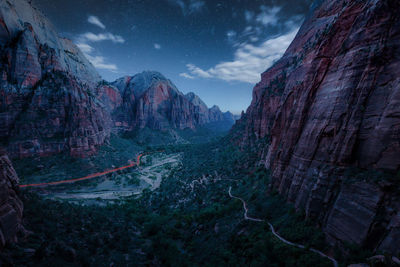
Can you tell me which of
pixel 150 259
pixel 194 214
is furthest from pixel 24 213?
pixel 194 214

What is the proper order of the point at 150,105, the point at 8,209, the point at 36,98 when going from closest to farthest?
the point at 8,209
the point at 36,98
the point at 150,105

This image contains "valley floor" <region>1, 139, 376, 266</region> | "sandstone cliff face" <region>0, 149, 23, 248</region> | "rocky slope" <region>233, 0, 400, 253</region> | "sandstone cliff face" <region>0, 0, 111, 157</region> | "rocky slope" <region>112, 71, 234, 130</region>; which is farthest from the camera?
"rocky slope" <region>112, 71, 234, 130</region>

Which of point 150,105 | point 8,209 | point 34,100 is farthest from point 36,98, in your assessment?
point 150,105

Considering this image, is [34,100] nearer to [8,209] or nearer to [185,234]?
[8,209]

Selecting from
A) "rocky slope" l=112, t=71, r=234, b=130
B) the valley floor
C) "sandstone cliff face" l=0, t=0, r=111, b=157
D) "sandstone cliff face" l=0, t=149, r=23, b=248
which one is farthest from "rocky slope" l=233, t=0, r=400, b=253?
"rocky slope" l=112, t=71, r=234, b=130

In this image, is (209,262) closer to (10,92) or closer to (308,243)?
(308,243)

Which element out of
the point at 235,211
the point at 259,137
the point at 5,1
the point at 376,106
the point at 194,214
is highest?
the point at 5,1

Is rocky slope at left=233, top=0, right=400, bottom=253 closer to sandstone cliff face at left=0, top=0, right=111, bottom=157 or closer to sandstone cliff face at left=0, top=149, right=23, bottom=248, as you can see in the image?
sandstone cliff face at left=0, top=149, right=23, bottom=248
